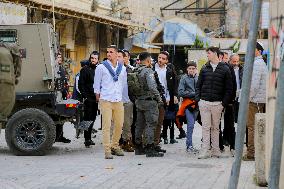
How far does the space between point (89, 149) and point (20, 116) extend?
1.80m

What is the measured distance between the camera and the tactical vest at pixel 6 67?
6434 mm

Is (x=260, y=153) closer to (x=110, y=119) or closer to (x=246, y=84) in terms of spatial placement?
(x=110, y=119)

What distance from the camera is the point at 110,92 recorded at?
37.6 ft

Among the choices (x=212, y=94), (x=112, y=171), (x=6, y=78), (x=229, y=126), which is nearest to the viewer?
(x=6, y=78)

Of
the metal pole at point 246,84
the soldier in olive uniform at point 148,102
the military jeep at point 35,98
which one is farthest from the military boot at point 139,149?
the metal pole at point 246,84

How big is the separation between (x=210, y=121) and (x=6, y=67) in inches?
221

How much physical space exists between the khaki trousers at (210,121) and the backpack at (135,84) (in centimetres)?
109

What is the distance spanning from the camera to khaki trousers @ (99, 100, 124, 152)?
1138 cm

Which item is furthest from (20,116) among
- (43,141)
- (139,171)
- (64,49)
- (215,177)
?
(64,49)

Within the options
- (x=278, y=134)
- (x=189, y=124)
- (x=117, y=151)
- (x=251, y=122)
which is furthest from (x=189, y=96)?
(x=278, y=134)

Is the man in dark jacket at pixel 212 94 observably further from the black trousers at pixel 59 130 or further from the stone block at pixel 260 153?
the black trousers at pixel 59 130

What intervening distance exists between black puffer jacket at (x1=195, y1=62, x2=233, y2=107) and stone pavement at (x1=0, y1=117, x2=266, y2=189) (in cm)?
102

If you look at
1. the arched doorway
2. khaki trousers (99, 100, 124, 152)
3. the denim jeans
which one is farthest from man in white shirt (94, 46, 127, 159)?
the arched doorway

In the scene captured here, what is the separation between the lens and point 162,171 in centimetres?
982
